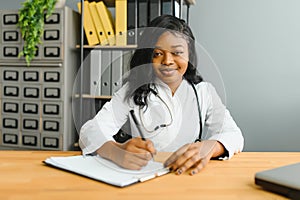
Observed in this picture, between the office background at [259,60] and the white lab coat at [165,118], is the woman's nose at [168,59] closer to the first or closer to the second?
the white lab coat at [165,118]

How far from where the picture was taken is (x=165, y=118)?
638mm

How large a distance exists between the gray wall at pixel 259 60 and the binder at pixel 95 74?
1.83m

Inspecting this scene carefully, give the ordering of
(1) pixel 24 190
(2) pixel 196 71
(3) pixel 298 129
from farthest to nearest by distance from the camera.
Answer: (3) pixel 298 129, (2) pixel 196 71, (1) pixel 24 190

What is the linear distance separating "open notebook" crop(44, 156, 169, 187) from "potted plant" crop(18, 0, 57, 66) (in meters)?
1.87

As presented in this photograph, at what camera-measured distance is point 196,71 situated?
673 mm

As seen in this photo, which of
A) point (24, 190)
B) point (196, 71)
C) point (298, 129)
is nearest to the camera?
point (24, 190)

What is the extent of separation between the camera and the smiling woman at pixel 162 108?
616 millimetres

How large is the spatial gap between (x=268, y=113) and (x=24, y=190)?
2.23 meters

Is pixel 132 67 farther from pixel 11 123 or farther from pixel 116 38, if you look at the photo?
pixel 11 123

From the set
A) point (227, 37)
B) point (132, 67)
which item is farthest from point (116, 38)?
point (227, 37)

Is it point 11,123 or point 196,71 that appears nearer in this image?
point 196,71

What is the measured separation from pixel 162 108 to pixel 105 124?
0.16 meters

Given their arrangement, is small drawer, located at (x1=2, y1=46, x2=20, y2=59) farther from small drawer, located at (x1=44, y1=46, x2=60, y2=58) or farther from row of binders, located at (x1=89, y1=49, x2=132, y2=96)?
row of binders, located at (x1=89, y1=49, x2=132, y2=96)

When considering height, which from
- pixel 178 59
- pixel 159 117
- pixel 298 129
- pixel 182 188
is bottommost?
pixel 298 129
